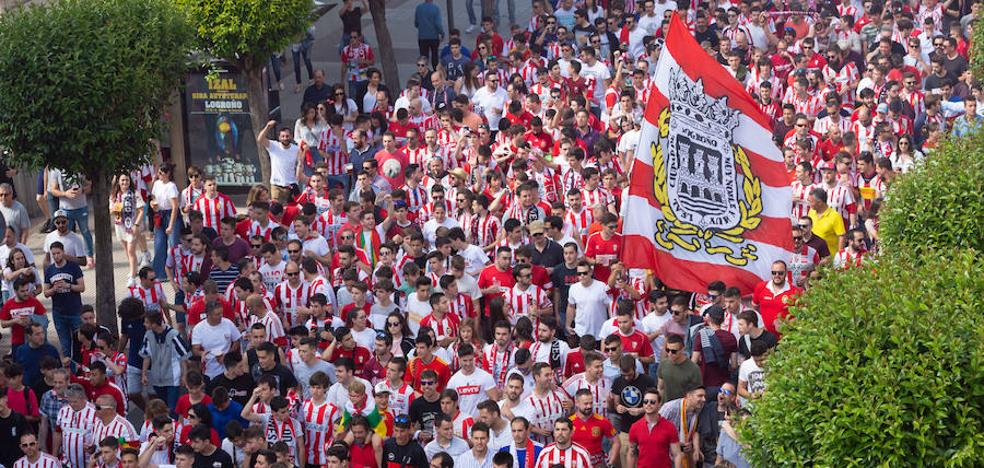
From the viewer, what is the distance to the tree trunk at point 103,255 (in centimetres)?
1695

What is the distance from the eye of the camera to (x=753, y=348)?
44.9 ft

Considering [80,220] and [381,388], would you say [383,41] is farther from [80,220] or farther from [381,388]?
[381,388]

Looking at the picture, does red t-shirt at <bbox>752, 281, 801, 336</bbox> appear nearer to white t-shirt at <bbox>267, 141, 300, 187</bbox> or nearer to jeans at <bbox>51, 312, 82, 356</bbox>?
jeans at <bbox>51, 312, 82, 356</bbox>

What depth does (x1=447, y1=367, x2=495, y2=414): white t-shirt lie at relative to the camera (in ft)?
46.1

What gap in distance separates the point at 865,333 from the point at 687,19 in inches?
724

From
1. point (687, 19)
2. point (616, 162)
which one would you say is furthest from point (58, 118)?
point (687, 19)

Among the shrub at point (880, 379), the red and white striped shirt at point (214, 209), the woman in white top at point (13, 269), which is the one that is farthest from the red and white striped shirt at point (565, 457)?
the red and white striped shirt at point (214, 209)

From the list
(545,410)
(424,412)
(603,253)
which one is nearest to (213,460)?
(424,412)

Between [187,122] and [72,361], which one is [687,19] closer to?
[187,122]

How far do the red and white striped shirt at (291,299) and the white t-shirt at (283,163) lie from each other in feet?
14.0

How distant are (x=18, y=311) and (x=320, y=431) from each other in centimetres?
396

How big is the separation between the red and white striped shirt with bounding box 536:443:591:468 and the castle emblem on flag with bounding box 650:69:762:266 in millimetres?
3383

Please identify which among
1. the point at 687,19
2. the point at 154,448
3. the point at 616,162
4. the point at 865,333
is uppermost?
the point at 687,19

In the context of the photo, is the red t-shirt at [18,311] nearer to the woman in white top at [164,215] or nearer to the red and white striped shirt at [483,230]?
the woman in white top at [164,215]
